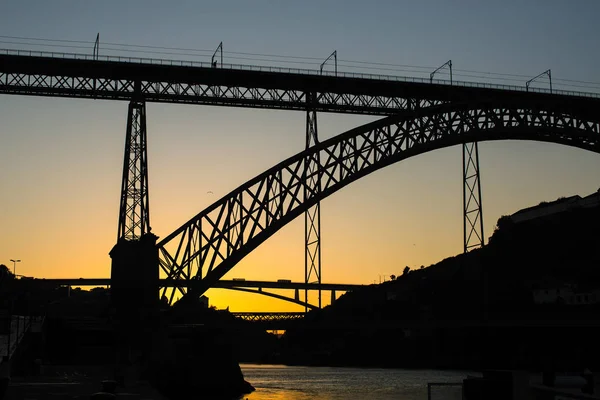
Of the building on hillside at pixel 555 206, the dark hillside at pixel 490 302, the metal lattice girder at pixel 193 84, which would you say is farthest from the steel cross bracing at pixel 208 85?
the building on hillside at pixel 555 206

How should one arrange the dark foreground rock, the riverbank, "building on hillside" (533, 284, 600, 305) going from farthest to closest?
"building on hillside" (533, 284, 600, 305), the dark foreground rock, the riverbank

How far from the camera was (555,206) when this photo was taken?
159 m

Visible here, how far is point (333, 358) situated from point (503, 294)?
38.4 m


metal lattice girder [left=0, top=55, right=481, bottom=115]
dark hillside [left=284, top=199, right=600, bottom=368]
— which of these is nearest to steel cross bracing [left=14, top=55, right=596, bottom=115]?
metal lattice girder [left=0, top=55, right=481, bottom=115]

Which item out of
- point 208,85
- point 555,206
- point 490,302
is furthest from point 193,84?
point 555,206

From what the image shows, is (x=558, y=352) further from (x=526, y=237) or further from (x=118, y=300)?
(x=118, y=300)

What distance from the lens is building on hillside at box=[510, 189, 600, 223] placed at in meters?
153

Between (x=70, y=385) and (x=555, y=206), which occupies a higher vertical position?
(x=555, y=206)

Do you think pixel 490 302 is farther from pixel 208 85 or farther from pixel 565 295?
pixel 208 85

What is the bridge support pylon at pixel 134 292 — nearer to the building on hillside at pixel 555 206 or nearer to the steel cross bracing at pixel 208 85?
the steel cross bracing at pixel 208 85

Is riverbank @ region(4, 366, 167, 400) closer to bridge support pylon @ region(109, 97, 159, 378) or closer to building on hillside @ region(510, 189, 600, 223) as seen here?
bridge support pylon @ region(109, 97, 159, 378)

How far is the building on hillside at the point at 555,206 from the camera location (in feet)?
502

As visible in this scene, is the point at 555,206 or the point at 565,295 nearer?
the point at 565,295

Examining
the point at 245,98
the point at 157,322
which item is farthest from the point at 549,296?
the point at 157,322
